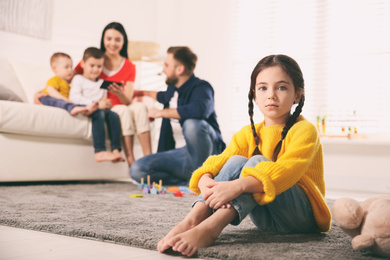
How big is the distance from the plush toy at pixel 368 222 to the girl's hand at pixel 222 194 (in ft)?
0.80

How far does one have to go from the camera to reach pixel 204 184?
3.47 ft

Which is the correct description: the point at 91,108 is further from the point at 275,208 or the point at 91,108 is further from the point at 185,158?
the point at 275,208

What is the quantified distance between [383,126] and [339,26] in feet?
3.13

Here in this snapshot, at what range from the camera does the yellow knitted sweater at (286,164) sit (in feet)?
3.26

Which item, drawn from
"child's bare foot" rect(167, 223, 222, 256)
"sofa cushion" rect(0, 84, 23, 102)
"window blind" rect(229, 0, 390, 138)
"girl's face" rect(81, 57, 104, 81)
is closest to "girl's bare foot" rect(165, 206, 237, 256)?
"child's bare foot" rect(167, 223, 222, 256)

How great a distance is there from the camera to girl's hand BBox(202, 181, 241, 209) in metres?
0.97

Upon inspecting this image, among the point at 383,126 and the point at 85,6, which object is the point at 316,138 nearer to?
the point at 383,126

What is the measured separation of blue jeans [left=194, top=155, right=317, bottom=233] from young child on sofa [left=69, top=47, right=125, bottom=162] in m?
1.60

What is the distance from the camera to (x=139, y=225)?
125 centimetres

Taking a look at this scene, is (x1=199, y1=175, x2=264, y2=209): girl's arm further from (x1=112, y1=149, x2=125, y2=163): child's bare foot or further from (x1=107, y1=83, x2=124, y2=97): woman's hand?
(x1=107, y1=83, x2=124, y2=97): woman's hand

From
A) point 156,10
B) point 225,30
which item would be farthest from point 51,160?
point 156,10

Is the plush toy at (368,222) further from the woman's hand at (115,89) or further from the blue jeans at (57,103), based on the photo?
the woman's hand at (115,89)

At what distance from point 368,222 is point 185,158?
67.6 inches

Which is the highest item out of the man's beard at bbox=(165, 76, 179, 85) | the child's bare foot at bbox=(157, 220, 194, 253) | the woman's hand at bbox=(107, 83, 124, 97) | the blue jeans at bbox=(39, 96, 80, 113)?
the man's beard at bbox=(165, 76, 179, 85)
